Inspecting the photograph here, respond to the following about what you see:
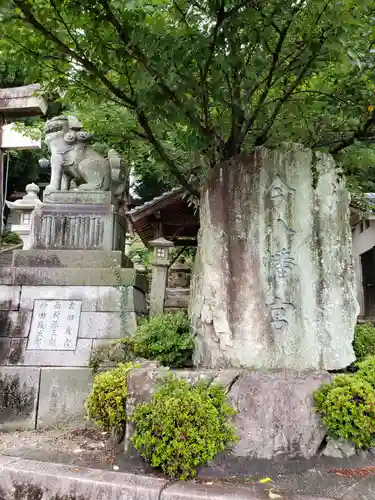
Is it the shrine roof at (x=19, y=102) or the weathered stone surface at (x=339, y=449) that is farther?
the shrine roof at (x=19, y=102)

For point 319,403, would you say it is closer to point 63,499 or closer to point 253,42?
point 63,499

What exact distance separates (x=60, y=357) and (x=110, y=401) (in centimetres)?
209

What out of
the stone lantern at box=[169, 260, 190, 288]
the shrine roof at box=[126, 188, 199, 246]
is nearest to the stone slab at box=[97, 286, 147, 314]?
the shrine roof at box=[126, 188, 199, 246]

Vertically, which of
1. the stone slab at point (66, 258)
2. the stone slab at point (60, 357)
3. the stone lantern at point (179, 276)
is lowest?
the stone slab at point (60, 357)

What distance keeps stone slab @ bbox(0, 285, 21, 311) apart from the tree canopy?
313 centimetres

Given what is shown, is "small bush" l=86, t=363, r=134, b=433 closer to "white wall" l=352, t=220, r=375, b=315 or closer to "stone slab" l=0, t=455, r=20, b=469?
"stone slab" l=0, t=455, r=20, b=469

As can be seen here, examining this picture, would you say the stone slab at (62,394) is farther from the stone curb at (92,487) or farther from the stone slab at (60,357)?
the stone curb at (92,487)

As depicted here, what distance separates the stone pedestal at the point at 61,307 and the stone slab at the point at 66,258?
0.02 metres

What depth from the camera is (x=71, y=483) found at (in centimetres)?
298

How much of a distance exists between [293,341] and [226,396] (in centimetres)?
94

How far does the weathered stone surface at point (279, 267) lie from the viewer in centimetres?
399

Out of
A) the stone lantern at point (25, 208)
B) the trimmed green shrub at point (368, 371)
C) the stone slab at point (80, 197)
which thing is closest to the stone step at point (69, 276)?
the stone slab at point (80, 197)

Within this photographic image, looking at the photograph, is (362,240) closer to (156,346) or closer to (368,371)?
(368,371)

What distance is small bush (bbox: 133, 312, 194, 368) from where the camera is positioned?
4824 mm
